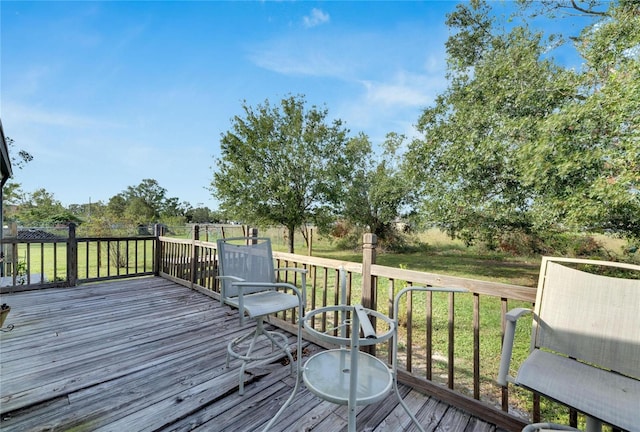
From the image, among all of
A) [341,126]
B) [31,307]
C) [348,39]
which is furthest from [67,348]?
[341,126]

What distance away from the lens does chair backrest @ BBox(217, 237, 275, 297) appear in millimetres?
2232

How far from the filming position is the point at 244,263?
2.37 m

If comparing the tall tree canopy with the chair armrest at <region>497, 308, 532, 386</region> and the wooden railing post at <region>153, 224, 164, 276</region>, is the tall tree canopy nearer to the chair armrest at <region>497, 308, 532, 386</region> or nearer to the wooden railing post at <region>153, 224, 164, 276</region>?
the chair armrest at <region>497, 308, 532, 386</region>

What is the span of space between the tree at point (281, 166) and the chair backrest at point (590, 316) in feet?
25.3

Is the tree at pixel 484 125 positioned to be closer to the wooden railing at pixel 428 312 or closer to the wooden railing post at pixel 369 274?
the wooden railing at pixel 428 312

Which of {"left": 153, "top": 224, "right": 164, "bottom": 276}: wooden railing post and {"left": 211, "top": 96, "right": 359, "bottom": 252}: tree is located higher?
{"left": 211, "top": 96, "right": 359, "bottom": 252}: tree

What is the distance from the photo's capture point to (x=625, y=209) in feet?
13.8

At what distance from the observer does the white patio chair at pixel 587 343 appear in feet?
3.48

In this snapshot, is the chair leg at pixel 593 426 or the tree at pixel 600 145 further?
the tree at pixel 600 145

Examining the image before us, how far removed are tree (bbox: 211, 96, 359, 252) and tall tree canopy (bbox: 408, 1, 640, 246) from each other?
3135 millimetres

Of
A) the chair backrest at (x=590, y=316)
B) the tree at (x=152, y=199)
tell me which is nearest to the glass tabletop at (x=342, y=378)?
the chair backrest at (x=590, y=316)

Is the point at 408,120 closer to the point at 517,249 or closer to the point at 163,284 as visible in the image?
the point at 517,249

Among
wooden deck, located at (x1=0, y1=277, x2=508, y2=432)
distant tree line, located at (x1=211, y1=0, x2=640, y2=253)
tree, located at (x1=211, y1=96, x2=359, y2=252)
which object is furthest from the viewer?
tree, located at (x1=211, y1=96, x2=359, y2=252)

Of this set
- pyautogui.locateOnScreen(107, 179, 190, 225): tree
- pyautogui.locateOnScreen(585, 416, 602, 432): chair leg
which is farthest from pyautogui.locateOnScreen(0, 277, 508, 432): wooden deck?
pyautogui.locateOnScreen(107, 179, 190, 225): tree
